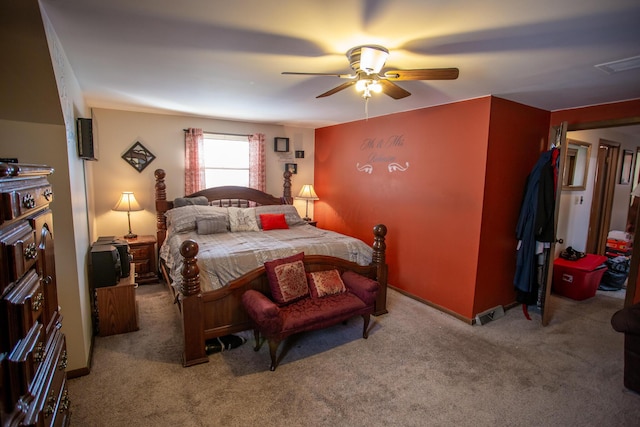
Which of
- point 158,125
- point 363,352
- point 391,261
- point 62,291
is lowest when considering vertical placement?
point 363,352

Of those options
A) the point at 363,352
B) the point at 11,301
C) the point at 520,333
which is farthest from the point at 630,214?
the point at 11,301

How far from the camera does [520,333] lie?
3.15m

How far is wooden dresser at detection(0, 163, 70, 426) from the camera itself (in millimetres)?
881

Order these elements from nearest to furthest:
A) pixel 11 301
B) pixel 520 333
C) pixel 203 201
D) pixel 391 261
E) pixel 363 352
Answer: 1. pixel 11 301
2. pixel 363 352
3. pixel 520 333
4. pixel 391 261
5. pixel 203 201

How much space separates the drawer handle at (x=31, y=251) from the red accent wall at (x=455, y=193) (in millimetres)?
3344

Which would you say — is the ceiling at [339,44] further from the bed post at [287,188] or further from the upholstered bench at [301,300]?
the bed post at [287,188]

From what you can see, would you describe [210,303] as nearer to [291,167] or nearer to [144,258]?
[144,258]

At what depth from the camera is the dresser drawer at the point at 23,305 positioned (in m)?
0.91

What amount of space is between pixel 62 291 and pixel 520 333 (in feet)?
13.0

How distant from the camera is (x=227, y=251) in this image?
2.99m

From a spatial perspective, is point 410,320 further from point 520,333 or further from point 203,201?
point 203,201

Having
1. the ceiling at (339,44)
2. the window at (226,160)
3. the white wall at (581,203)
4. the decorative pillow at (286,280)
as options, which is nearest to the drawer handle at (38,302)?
the ceiling at (339,44)

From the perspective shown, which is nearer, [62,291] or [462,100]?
[62,291]

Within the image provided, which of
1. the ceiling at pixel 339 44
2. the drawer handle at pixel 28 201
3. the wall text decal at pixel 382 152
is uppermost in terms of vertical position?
the ceiling at pixel 339 44
